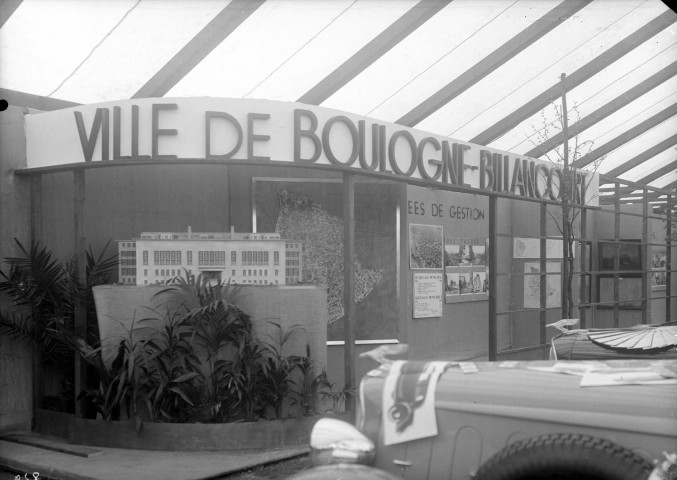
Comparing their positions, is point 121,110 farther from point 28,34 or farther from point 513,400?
point 513,400

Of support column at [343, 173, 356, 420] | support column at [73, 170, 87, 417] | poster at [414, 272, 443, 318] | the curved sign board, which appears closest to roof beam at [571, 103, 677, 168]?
poster at [414, 272, 443, 318]

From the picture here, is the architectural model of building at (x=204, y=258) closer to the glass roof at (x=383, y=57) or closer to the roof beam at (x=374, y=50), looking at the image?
the glass roof at (x=383, y=57)

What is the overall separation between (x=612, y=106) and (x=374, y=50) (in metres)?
2.78

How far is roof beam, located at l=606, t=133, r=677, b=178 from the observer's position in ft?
26.2

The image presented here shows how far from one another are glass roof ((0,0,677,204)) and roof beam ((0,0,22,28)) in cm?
1

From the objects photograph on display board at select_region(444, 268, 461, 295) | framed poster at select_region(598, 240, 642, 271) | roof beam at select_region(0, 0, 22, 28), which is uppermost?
roof beam at select_region(0, 0, 22, 28)

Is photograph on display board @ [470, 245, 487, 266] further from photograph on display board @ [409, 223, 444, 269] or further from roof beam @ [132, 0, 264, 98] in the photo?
roof beam @ [132, 0, 264, 98]

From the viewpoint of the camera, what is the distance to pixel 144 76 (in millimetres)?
6527

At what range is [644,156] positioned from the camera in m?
8.39

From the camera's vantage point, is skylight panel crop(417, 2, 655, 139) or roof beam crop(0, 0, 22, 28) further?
skylight panel crop(417, 2, 655, 139)

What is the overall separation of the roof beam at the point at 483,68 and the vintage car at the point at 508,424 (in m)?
5.07

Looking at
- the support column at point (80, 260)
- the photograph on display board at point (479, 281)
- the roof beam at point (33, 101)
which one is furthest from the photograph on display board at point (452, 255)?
the roof beam at point (33, 101)

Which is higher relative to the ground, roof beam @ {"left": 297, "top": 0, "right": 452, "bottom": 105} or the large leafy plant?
roof beam @ {"left": 297, "top": 0, "right": 452, "bottom": 105}

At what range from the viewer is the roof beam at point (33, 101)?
20.1 feet
